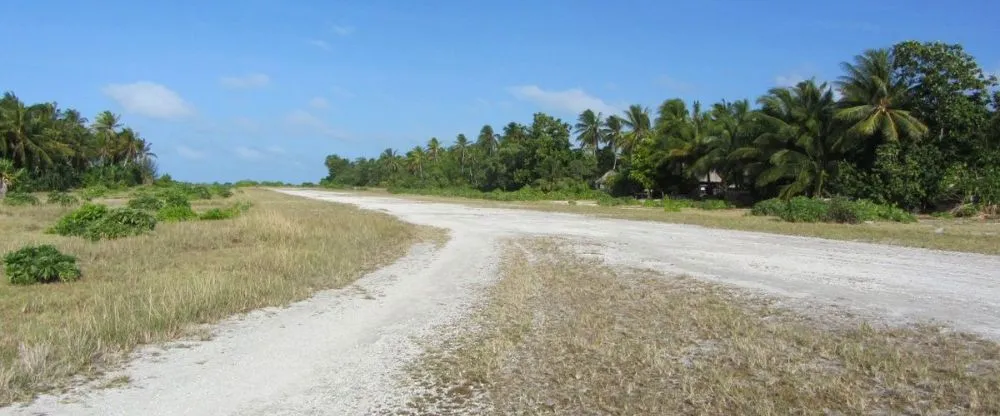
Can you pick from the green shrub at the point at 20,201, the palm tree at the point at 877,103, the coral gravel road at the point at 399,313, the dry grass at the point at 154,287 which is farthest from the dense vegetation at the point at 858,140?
the green shrub at the point at 20,201

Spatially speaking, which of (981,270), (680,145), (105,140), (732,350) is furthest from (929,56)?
(105,140)

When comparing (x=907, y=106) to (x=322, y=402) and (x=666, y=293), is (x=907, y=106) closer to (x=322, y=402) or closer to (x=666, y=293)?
(x=666, y=293)

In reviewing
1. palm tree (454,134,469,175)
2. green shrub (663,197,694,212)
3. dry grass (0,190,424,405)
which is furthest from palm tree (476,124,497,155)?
dry grass (0,190,424,405)

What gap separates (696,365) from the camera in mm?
5762

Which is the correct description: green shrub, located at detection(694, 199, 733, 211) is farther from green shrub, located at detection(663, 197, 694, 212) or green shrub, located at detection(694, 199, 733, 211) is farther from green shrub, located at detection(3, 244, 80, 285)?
green shrub, located at detection(3, 244, 80, 285)

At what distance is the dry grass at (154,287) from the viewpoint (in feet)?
19.0

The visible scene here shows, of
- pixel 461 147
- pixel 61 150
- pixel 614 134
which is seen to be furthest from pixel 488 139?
pixel 61 150

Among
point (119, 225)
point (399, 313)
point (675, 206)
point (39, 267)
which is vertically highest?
point (675, 206)

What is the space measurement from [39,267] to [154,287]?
2.25m

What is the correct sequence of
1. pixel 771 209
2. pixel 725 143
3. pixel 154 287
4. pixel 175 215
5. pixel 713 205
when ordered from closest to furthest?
pixel 154 287, pixel 175 215, pixel 771 209, pixel 713 205, pixel 725 143

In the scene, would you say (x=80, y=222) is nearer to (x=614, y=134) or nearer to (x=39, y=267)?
(x=39, y=267)

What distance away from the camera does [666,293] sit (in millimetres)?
9648

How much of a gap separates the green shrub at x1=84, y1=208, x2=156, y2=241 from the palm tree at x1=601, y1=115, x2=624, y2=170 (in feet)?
193

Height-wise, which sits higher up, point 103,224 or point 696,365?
point 103,224
